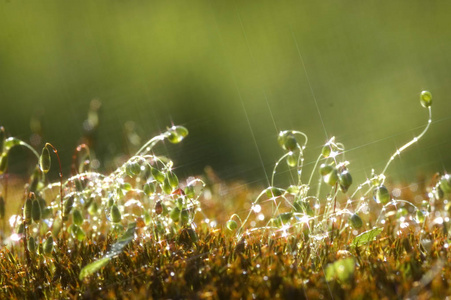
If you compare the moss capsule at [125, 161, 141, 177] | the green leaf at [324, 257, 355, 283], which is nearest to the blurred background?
the moss capsule at [125, 161, 141, 177]

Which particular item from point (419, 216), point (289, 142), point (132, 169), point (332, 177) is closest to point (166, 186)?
point (132, 169)

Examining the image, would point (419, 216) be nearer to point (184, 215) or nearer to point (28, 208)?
point (184, 215)

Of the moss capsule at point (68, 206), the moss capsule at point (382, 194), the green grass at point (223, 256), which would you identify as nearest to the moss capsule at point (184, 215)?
the green grass at point (223, 256)

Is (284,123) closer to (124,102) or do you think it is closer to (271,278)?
(124,102)

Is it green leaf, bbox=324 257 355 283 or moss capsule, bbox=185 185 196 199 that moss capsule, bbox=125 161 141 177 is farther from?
green leaf, bbox=324 257 355 283

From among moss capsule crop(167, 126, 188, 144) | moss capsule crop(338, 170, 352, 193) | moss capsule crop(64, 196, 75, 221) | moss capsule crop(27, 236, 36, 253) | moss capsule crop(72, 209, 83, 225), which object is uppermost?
moss capsule crop(167, 126, 188, 144)

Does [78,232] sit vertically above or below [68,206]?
below
